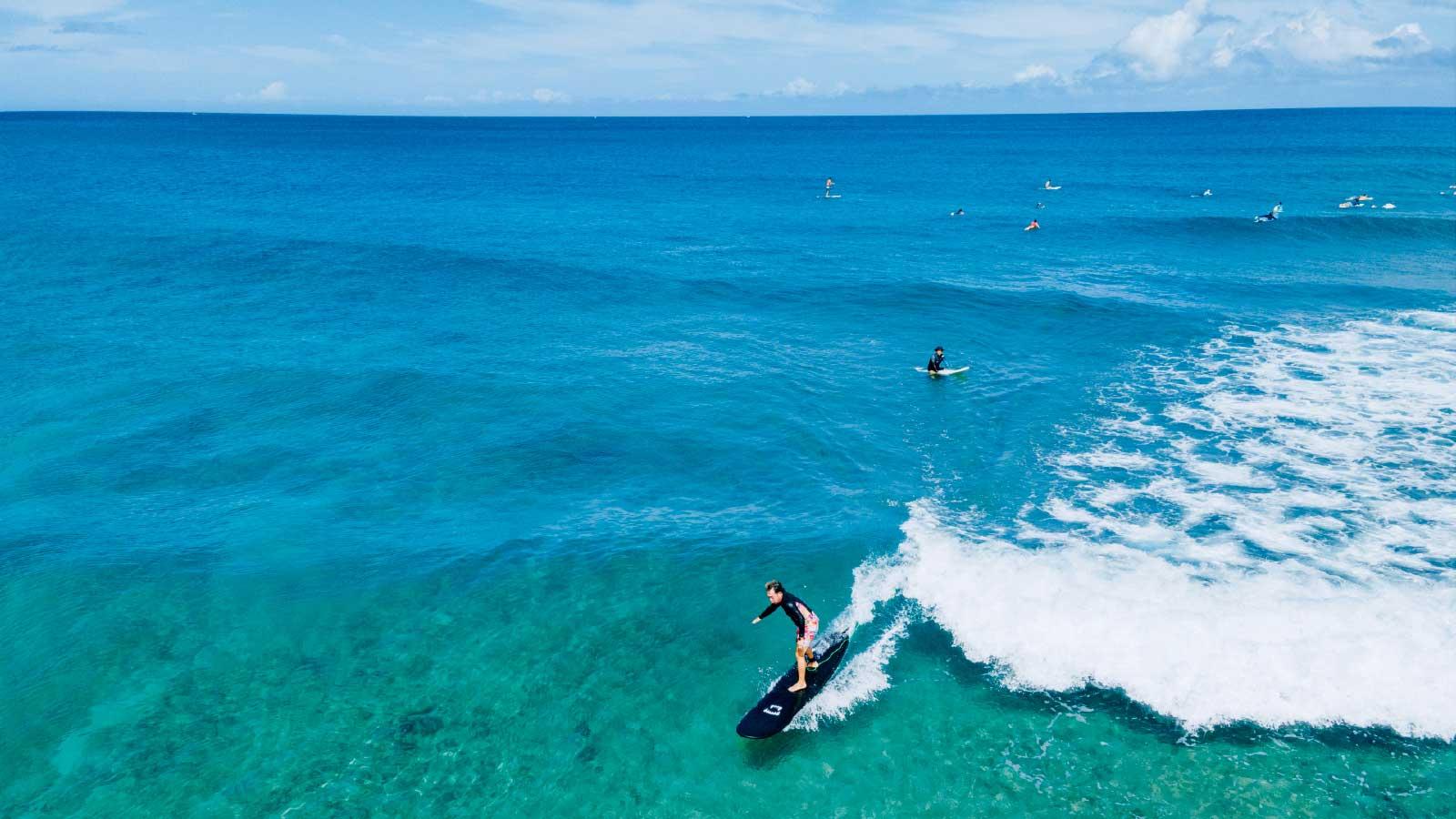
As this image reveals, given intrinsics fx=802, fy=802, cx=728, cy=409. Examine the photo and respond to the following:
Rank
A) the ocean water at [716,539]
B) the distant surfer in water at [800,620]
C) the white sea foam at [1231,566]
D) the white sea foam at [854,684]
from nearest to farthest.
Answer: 1. the ocean water at [716,539]
2. the distant surfer in water at [800,620]
3. the white sea foam at [854,684]
4. the white sea foam at [1231,566]

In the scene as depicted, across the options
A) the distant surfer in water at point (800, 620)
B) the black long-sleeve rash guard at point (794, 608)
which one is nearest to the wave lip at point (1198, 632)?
the distant surfer in water at point (800, 620)

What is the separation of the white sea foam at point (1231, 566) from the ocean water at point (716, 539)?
134 mm

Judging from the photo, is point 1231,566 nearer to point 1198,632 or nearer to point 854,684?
point 1198,632

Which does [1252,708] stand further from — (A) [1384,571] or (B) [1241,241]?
(B) [1241,241]

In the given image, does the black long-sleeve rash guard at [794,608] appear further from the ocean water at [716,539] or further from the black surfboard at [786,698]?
the ocean water at [716,539]

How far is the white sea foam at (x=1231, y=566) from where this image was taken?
67.3 ft

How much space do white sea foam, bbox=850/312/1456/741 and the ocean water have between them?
134 millimetres

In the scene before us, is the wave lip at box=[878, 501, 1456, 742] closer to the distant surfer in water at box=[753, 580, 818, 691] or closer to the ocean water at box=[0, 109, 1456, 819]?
the ocean water at box=[0, 109, 1456, 819]

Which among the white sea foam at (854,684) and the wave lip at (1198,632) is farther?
the white sea foam at (854,684)

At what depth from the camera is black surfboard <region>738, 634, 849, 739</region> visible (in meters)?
19.0

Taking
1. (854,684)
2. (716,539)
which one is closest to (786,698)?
(854,684)

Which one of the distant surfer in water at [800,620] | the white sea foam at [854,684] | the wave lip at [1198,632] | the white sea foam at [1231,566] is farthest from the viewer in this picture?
the white sea foam at [1231,566]

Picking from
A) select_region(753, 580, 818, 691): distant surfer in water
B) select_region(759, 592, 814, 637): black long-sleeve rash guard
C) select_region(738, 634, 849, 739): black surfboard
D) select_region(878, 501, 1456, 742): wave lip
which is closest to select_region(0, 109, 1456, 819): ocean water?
select_region(878, 501, 1456, 742): wave lip

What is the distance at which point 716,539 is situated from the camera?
27.8m
